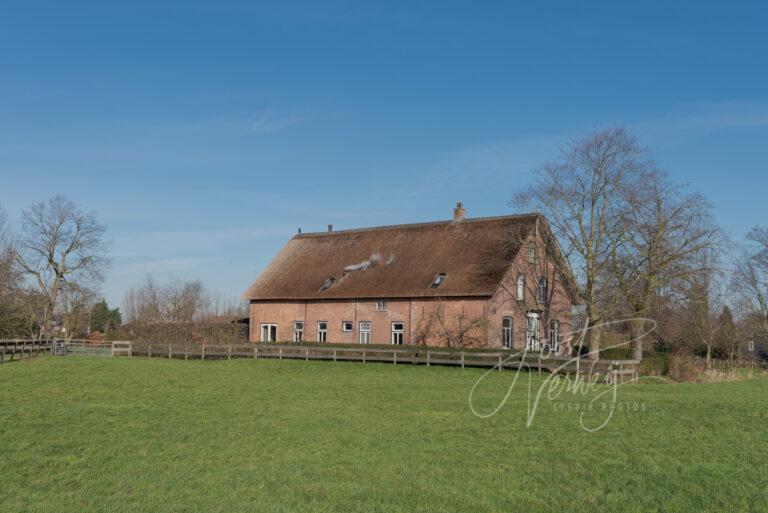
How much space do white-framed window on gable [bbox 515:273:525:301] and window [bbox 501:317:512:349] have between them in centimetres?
152

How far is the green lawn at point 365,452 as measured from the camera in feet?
29.9

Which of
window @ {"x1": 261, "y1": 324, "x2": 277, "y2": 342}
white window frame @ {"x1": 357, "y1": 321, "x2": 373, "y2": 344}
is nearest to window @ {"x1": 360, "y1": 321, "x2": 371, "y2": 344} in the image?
white window frame @ {"x1": 357, "y1": 321, "x2": 373, "y2": 344}

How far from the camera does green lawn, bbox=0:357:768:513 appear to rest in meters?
9.10

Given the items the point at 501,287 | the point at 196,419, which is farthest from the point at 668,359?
the point at 196,419

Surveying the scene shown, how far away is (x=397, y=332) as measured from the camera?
40.7 m

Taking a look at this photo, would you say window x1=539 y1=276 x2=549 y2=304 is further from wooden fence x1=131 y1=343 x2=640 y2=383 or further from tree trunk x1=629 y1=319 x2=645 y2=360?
wooden fence x1=131 y1=343 x2=640 y2=383

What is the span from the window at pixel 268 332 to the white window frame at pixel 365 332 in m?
7.34

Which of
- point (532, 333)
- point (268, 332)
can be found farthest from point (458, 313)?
point (268, 332)

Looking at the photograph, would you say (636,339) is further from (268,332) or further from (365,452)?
(268,332)

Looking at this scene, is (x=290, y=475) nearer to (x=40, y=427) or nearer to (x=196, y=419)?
(x=196, y=419)

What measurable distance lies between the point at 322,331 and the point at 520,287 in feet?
43.0

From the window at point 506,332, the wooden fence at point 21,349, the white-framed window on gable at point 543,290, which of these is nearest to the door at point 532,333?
the white-framed window on gable at point 543,290

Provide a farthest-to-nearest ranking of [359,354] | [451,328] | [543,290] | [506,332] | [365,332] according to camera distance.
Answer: [365,332] → [543,290] → [506,332] → [451,328] → [359,354]

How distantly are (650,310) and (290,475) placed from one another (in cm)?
2879
